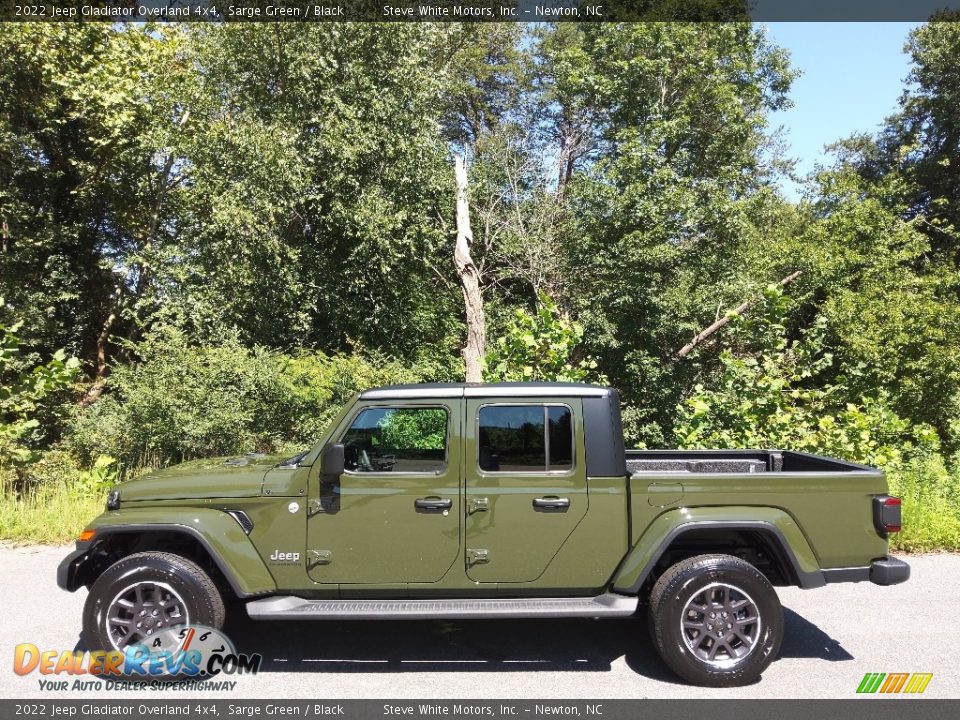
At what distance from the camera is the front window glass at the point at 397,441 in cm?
472

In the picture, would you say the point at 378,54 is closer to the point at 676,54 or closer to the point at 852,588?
the point at 676,54

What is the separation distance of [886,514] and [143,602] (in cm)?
451

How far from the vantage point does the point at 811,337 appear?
1081 cm

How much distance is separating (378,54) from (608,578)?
44.6ft

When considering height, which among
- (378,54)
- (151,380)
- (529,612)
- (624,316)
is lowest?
(529,612)

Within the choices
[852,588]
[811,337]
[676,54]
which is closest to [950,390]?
[811,337]

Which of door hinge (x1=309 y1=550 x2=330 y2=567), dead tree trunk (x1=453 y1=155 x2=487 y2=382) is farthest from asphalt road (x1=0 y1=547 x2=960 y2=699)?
dead tree trunk (x1=453 y1=155 x2=487 y2=382)

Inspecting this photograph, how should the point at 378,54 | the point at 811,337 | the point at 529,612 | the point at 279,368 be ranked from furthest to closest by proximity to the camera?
the point at 378,54
the point at 279,368
the point at 811,337
the point at 529,612

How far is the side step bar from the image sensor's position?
4.27 m

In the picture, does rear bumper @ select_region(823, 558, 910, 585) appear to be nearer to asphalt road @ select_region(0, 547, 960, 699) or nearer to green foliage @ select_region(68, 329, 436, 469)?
asphalt road @ select_region(0, 547, 960, 699)

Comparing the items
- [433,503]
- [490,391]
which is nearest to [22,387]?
[433,503]

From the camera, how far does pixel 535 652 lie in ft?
15.8

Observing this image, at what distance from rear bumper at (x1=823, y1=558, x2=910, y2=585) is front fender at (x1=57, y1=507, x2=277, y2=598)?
3417 millimetres
